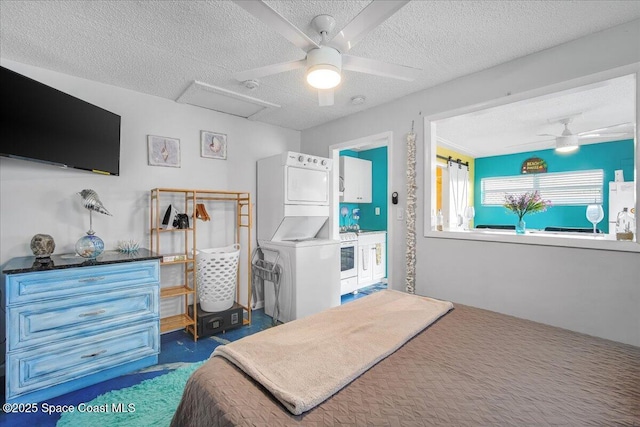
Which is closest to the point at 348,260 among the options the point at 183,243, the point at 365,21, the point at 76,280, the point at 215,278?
the point at 215,278

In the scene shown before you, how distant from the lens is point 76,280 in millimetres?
1987

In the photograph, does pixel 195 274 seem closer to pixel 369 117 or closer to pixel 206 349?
pixel 206 349

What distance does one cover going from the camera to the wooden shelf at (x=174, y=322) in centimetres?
273

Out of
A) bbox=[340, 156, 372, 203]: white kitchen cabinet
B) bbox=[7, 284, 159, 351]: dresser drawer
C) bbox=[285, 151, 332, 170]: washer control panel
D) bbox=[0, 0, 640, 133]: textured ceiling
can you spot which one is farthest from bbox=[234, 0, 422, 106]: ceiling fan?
bbox=[340, 156, 372, 203]: white kitchen cabinet

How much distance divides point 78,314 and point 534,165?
23.4ft

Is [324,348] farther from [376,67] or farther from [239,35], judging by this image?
[239,35]

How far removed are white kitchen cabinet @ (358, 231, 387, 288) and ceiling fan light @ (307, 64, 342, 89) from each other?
2.99 meters

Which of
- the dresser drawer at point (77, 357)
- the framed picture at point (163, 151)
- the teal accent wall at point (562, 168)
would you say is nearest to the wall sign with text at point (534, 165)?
the teal accent wall at point (562, 168)

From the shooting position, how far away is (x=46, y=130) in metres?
2.00

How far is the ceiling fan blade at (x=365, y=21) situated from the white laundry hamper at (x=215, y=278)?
2.15 meters

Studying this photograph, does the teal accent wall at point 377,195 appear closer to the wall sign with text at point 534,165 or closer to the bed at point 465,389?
the wall sign with text at point 534,165

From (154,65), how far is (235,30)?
89 cm

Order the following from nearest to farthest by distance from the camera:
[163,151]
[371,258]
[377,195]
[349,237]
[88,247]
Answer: [88,247] → [163,151] → [349,237] → [371,258] → [377,195]

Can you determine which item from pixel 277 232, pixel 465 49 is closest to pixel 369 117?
pixel 465 49
